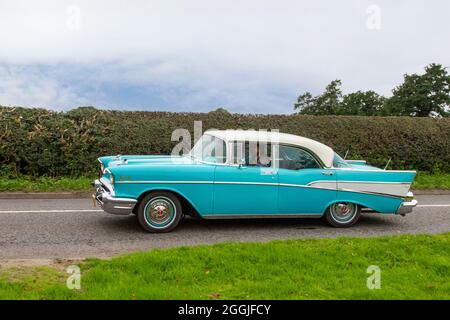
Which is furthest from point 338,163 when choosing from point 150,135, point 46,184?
point 46,184

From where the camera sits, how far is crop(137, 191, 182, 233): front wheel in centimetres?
749

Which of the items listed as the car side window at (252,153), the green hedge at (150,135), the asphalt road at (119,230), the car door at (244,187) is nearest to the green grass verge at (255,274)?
the asphalt road at (119,230)

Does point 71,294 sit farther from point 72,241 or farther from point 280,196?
point 280,196

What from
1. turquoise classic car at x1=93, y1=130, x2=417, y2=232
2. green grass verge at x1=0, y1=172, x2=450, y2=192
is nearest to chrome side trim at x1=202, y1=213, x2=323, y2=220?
turquoise classic car at x1=93, y1=130, x2=417, y2=232

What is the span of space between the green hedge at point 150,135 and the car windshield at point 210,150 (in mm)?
5760

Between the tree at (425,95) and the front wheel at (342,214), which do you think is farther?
the tree at (425,95)

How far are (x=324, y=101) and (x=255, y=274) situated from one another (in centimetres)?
2249

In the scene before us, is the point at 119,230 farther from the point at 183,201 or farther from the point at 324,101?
the point at 324,101

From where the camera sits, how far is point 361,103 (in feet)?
85.2

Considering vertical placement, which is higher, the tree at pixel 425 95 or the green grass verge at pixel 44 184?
the tree at pixel 425 95

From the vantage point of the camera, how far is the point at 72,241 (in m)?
7.07

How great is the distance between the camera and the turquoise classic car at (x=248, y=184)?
746 centimetres

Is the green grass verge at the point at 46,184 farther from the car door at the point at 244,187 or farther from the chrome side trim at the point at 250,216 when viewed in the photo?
the car door at the point at 244,187
